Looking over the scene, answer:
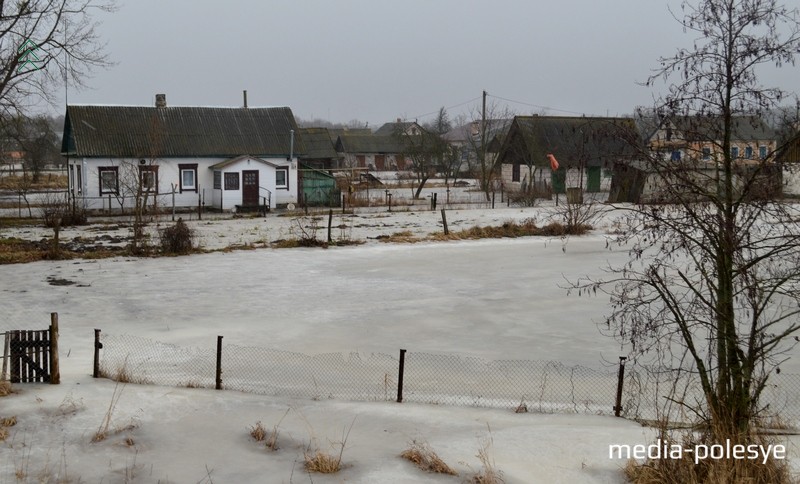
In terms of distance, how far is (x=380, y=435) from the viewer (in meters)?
9.21

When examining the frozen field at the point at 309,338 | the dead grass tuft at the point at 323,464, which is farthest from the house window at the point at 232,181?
the dead grass tuft at the point at 323,464

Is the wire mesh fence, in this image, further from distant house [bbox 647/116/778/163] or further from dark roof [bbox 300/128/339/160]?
dark roof [bbox 300/128/339/160]

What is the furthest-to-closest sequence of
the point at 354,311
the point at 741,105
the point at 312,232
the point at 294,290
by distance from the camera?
the point at 312,232
the point at 294,290
the point at 354,311
the point at 741,105

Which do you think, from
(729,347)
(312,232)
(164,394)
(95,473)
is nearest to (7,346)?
(164,394)

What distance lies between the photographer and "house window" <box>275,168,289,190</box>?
40.7 m

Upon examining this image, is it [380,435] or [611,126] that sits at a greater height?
[611,126]

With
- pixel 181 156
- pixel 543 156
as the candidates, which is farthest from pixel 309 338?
pixel 543 156


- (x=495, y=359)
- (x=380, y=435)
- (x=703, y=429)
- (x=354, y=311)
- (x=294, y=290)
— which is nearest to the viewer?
(x=703, y=429)

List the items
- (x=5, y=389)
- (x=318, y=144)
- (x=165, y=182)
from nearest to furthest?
(x=5, y=389) < (x=165, y=182) < (x=318, y=144)

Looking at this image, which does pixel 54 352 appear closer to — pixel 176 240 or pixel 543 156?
pixel 176 240

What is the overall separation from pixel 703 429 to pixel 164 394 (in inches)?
259

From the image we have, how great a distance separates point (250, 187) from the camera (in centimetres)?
3888

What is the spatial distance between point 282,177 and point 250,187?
2.47 metres

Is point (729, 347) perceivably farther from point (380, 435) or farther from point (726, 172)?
point (380, 435)
